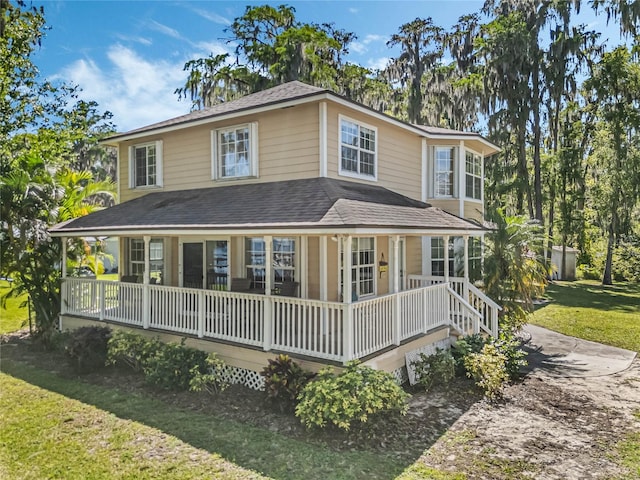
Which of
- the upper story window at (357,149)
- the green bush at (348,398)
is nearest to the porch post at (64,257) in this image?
the upper story window at (357,149)

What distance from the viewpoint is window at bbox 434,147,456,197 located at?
13539 mm

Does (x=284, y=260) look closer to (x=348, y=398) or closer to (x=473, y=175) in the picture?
(x=348, y=398)

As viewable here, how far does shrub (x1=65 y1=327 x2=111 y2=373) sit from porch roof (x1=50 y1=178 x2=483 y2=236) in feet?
7.93

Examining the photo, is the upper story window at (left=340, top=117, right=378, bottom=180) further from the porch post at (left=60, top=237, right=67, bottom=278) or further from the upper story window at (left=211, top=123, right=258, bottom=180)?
the porch post at (left=60, top=237, right=67, bottom=278)

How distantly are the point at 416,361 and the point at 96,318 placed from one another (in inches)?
321

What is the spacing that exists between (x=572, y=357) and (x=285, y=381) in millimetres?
7752

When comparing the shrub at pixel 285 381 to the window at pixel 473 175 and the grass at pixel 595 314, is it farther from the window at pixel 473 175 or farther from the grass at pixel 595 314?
the grass at pixel 595 314

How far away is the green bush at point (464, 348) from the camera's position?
9.16 meters

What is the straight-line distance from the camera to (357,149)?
1083 centimetres

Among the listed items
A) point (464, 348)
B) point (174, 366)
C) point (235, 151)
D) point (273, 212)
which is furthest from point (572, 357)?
point (235, 151)

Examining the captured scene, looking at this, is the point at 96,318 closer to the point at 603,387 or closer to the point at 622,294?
the point at 603,387

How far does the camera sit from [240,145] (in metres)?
11.4

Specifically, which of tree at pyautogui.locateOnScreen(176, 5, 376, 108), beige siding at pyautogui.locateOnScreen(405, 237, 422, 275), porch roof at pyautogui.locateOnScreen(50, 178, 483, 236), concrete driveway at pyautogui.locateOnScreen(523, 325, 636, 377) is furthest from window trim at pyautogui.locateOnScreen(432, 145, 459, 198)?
tree at pyautogui.locateOnScreen(176, 5, 376, 108)

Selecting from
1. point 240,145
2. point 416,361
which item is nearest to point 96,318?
point 240,145
